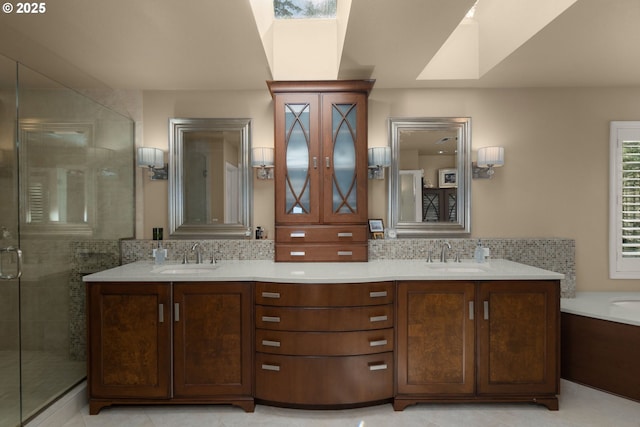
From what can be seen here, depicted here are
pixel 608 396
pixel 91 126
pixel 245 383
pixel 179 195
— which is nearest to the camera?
→ pixel 245 383

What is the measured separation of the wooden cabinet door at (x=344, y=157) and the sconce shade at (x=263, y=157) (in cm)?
48

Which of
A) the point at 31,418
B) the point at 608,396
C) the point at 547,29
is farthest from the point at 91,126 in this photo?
the point at 608,396

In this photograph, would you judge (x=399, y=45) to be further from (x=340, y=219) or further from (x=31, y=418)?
(x=31, y=418)

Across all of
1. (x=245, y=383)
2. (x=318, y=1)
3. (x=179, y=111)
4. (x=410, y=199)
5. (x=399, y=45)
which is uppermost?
(x=318, y=1)

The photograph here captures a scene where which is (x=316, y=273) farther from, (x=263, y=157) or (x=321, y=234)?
(x=263, y=157)

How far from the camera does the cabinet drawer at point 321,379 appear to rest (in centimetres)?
211

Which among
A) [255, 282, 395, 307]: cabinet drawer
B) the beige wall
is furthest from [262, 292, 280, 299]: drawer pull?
the beige wall

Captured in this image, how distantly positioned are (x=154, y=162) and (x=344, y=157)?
161 centimetres

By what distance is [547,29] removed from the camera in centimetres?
205

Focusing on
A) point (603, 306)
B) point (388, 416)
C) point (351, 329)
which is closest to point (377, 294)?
point (351, 329)

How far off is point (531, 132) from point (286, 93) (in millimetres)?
2173

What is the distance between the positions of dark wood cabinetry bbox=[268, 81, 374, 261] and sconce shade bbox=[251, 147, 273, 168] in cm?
18

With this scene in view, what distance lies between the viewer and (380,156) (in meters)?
2.82

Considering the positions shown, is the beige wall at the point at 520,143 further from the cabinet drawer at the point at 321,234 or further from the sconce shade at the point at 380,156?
the cabinet drawer at the point at 321,234
